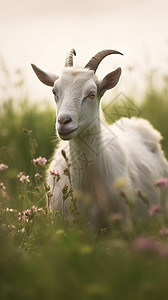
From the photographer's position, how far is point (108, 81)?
6.11 m

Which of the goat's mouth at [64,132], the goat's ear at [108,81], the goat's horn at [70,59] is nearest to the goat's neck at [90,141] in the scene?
the goat's ear at [108,81]

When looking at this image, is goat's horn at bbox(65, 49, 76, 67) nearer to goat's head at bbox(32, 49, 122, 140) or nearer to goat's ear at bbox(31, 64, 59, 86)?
goat's head at bbox(32, 49, 122, 140)

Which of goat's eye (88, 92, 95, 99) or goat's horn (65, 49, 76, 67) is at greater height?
goat's horn (65, 49, 76, 67)

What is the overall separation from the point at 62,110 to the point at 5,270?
2415 mm

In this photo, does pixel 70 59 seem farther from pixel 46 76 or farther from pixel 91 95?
pixel 91 95

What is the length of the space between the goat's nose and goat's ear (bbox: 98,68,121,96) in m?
0.80

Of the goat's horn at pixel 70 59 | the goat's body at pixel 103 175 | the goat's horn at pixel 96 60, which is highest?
the goat's horn at pixel 70 59

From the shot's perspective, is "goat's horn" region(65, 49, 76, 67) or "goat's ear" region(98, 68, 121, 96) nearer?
"goat's ear" region(98, 68, 121, 96)

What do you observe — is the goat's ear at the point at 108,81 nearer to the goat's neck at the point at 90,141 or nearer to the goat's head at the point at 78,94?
the goat's head at the point at 78,94

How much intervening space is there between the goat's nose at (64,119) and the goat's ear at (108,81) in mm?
797

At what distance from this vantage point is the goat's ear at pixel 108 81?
601 centimetres

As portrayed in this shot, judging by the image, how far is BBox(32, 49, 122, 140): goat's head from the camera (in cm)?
533

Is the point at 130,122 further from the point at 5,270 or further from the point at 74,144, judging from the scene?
the point at 5,270

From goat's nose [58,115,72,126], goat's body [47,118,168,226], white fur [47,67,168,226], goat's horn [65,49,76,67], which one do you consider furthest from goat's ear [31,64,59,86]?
goat's nose [58,115,72,126]
